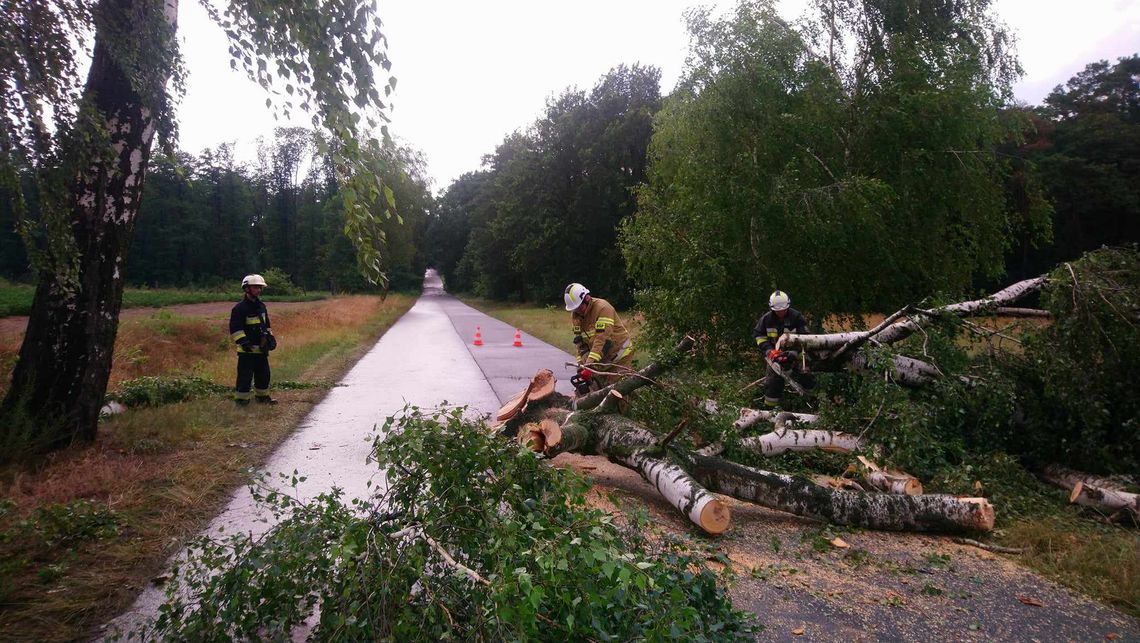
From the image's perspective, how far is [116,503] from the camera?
4297mm

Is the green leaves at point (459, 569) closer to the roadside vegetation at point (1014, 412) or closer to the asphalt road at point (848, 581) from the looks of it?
the asphalt road at point (848, 581)

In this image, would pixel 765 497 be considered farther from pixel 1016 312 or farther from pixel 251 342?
pixel 251 342

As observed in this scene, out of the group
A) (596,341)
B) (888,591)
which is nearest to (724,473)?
(888,591)

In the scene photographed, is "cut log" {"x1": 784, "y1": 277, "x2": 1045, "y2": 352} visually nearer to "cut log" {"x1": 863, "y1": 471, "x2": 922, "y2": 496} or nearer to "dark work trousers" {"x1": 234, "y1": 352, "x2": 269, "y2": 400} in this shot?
"cut log" {"x1": 863, "y1": 471, "x2": 922, "y2": 496}

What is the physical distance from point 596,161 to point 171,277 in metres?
49.1

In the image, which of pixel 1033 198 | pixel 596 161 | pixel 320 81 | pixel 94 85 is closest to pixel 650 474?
pixel 320 81

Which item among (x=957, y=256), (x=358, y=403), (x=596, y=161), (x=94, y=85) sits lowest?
(x=358, y=403)

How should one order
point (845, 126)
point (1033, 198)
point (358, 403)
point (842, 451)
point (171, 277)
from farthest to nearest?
point (171, 277)
point (1033, 198)
point (845, 126)
point (358, 403)
point (842, 451)

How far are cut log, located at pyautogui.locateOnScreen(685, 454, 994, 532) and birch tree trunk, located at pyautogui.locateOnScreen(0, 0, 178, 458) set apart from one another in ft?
17.5

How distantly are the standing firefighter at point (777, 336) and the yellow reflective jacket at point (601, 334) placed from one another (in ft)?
5.93

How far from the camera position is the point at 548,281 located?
40219mm

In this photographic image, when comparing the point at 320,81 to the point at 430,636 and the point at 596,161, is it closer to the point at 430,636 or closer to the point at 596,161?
the point at 430,636

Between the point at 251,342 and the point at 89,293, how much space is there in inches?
105

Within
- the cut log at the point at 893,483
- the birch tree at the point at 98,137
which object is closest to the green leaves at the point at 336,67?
the birch tree at the point at 98,137
